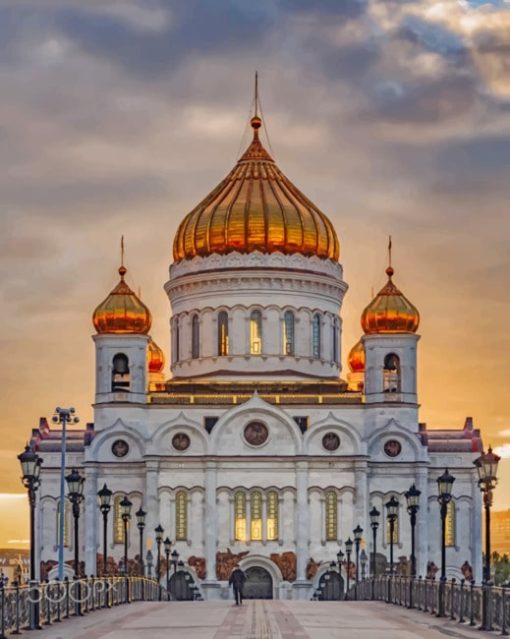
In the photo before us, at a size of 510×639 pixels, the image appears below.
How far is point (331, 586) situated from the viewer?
82.0m

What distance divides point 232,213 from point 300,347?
789 centimetres

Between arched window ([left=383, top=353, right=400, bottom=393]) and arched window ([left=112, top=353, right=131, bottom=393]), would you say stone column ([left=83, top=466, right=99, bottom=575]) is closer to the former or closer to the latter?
arched window ([left=112, top=353, right=131, bottom=393])

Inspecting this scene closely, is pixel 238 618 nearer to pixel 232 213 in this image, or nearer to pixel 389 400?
pixel 389 400

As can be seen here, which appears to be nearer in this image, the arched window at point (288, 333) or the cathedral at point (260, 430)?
the cathedral at point (260, 430)

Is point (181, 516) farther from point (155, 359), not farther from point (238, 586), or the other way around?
point (238, 586)

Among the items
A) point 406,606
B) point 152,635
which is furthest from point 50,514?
point 152,635

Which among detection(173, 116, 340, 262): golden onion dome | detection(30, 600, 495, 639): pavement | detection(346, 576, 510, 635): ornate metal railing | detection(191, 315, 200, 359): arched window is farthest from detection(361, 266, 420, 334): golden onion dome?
detection(30, 600, 495, 639): pavement

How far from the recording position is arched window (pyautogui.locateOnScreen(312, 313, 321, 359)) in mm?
89312

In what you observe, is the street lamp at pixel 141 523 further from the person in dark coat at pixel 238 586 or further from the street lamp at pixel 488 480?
the street lamp at pixel 488 480

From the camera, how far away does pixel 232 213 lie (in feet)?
298

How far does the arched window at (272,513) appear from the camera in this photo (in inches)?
3268

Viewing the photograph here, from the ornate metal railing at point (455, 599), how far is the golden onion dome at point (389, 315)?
3176 centimetres

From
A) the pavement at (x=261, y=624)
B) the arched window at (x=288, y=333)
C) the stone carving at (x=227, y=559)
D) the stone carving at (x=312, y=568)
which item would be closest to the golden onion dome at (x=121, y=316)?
the arched window at (x=288, y=333)

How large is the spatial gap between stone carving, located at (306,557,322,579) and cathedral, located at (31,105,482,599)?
65 mm
